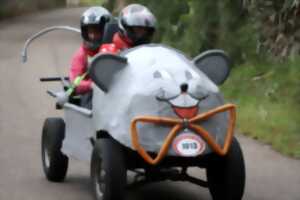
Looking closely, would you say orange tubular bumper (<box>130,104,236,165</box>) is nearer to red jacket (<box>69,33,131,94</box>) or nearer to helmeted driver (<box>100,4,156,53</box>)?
helmeted driver (<box>100,4,156,53</box>)

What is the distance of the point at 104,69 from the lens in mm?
8148

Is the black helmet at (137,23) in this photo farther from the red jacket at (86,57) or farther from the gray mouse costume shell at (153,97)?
the gray mouse costume shell at (153,97)

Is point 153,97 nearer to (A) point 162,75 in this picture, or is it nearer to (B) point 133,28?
(A) point 162,75

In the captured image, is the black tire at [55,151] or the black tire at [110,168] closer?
the black tire at [110,168]

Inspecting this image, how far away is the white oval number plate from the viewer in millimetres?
7594

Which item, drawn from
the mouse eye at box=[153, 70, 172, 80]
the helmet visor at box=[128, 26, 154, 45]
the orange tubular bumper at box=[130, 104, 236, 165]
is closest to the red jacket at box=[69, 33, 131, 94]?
the helmet visor at box=[128, 26, 154, 45]

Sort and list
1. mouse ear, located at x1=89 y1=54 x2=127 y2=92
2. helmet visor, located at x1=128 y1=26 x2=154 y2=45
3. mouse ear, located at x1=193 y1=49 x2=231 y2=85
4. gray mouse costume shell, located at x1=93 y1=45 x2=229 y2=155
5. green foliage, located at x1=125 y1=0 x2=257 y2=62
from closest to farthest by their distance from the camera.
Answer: gray mouse costume shell, located at x1=93 y1=45 x2=229 y2=155 → mouse ear, located at x1=89 y1=54 x2=127 y2=92 → mouse ear, located at x1=193 y1=49 x2=231 y2=85 → helmet visor, located at x1=128 y1=26 x2=154 y2=45 → green foliage, located at x1=125 y1=0 x2=257 y2=62

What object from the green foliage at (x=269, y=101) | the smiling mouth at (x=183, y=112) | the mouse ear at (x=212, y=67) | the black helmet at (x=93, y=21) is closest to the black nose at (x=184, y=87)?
the smiling mouth at (x=183, y=112)

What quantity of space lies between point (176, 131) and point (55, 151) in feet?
7.31

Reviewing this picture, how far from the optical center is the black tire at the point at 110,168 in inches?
304

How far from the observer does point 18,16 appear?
40312 millimetres

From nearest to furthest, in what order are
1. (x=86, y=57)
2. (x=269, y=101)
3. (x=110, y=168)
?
(x=110, y=168) → (x=86, y=57) → (x=269, y=101)

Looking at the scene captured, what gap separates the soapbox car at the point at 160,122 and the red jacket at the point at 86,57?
1.76 ft

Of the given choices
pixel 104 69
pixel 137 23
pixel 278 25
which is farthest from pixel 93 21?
pixel 278 25
